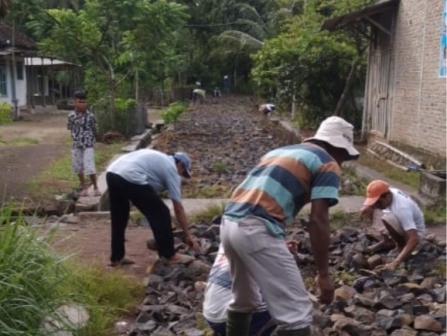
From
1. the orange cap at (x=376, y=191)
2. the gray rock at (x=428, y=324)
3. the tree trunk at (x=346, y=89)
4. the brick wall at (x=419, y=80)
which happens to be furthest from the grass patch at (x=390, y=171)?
the gray rock at (x=428, y=324)

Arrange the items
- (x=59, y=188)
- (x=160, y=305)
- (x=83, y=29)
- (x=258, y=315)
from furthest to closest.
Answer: (x=83, y=29)
(x=59, y=188)
(x=160, y=305)
(x=258, y=315)

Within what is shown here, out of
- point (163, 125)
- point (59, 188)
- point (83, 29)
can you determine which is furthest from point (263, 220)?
point (163, 125)

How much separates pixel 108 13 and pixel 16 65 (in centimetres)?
1525

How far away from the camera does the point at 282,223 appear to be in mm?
4203

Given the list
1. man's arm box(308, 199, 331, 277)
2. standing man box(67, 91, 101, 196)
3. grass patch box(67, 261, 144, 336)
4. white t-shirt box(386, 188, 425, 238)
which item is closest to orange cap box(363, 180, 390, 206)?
white t-shirt box(386, 188, 425, 238)

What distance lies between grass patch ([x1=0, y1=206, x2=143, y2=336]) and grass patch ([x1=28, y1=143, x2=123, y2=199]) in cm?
677

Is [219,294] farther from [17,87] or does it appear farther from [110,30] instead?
[17,87]

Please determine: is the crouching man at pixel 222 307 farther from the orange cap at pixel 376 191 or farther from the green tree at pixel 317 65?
the green tree at pixel 317 65

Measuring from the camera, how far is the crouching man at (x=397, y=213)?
679 centimetres

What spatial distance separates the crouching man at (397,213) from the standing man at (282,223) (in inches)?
103

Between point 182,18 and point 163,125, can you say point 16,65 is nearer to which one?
point 163,125

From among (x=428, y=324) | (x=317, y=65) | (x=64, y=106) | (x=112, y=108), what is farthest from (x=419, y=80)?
(x=64, y=106)

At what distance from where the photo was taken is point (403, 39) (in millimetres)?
17859

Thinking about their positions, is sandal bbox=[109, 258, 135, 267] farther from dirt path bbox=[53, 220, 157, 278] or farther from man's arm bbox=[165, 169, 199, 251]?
man's arm bbox=[165, 169, 199, 251]
